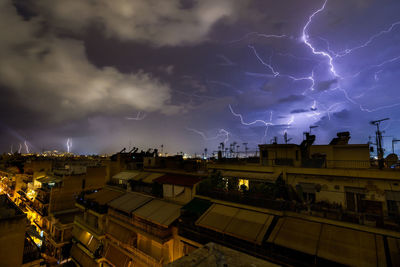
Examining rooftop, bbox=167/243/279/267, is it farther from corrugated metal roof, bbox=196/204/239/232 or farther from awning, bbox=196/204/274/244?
corrugated metal roof, bbox=196/204/239/232

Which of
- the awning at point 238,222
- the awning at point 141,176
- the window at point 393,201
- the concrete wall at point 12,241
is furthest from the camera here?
the awning at point 141,176

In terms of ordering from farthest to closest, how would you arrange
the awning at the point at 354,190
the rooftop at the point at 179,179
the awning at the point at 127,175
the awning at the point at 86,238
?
1. the awning at the point at 127,175
2. the awning at the point at 86,238
3. the rooftop at the point at 179,179
4. the awning at the point at 354,190

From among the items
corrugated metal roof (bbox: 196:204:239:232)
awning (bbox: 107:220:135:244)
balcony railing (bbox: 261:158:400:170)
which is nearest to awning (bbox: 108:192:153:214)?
awning (bbox: 107:220:135:244)

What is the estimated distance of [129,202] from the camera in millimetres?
18812

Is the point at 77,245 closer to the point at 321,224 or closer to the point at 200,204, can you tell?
the point at 200,204

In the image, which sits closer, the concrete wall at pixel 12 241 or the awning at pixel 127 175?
the concrete wall at pixel 12 241

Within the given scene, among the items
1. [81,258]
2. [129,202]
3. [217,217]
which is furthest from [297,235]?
[81,258]

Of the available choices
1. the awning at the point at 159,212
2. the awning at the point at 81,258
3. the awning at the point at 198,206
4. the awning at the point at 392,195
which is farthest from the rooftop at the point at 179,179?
the awning at the point at 81,258

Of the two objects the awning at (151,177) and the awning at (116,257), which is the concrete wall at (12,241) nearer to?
the awning at (116,257)

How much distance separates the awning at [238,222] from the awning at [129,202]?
8.16m

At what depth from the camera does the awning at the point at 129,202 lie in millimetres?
17781

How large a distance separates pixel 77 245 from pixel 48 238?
28.1 feet

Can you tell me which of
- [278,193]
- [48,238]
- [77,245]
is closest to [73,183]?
[48,238]

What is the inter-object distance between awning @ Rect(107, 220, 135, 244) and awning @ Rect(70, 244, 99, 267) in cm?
468
